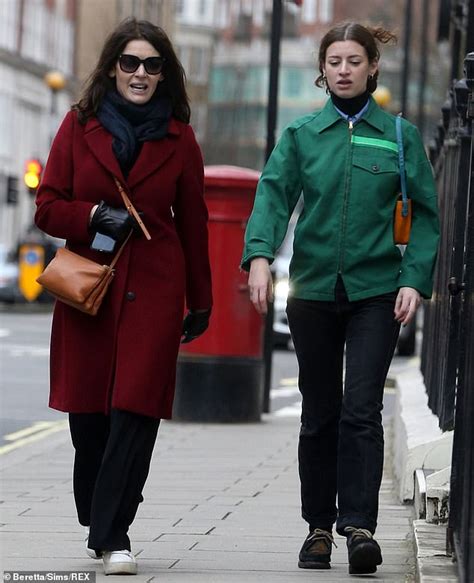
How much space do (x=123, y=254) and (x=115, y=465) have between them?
74cm

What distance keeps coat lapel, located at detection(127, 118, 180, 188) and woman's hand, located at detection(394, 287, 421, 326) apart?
985 millimetres

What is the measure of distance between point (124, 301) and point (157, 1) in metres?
42.3

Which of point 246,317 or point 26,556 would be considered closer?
point 26,556

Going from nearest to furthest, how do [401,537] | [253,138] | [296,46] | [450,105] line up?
[401,537] < [450,105] < [253,138] < [296,46]

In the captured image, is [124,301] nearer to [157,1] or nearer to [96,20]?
[157,1]

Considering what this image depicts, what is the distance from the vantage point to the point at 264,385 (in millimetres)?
15141

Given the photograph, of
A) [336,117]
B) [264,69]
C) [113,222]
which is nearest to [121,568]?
[113,222]

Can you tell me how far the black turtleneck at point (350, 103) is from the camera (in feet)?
21.9

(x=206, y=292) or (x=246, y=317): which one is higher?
(x=206, y=292)

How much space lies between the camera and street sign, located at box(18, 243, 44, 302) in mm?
43031

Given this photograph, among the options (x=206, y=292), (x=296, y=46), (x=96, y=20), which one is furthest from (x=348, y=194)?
(x=296, y=46)

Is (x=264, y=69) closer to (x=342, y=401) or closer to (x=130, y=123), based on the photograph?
(x=130, y=123)

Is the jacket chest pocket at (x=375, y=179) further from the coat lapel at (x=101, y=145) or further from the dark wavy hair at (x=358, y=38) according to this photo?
the coat lapel at (x=101, y=145)

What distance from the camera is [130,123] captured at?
6.81 meters
